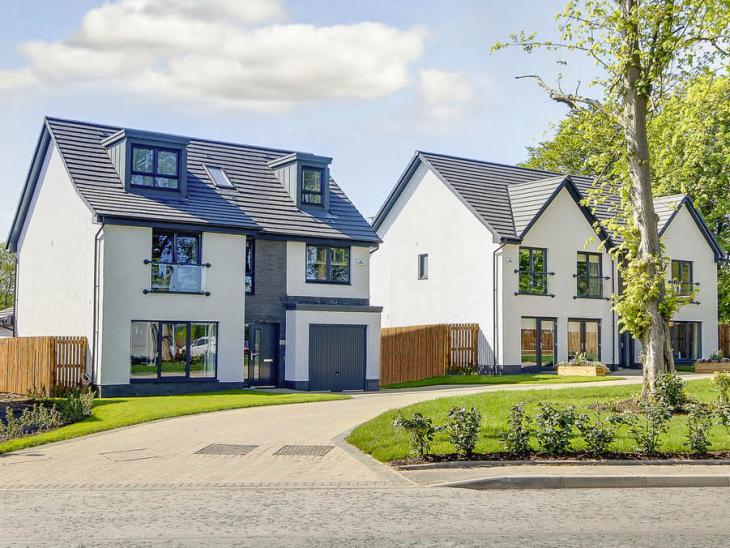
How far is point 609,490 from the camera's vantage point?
11.8m

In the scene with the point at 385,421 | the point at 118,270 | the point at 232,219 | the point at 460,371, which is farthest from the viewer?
the point at 460,371

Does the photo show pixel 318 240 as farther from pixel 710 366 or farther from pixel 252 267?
pixel 710 366

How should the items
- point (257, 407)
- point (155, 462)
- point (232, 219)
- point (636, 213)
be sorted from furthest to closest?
point (232, 219)
point (257, 407)
point (636, 213)
point (155, 462)

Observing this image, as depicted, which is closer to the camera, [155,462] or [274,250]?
[155,462]

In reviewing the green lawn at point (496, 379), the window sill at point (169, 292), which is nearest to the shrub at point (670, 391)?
the green lawn at point (496, 379)

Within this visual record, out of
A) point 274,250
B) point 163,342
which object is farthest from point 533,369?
point 163,342

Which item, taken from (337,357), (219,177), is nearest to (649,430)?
(337,357)

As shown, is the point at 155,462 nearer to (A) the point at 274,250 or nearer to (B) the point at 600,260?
(A) the point at 274,250

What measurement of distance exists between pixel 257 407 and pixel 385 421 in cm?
537

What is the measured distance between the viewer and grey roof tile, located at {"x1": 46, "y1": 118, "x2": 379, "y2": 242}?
2719cm

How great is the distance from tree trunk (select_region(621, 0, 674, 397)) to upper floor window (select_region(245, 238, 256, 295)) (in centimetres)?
1325

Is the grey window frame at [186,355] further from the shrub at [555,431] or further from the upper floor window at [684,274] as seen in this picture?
the upper floor window at [684,274]

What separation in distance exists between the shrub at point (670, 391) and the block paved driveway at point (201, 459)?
19.7 feet

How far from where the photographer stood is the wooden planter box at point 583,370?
109 ft
